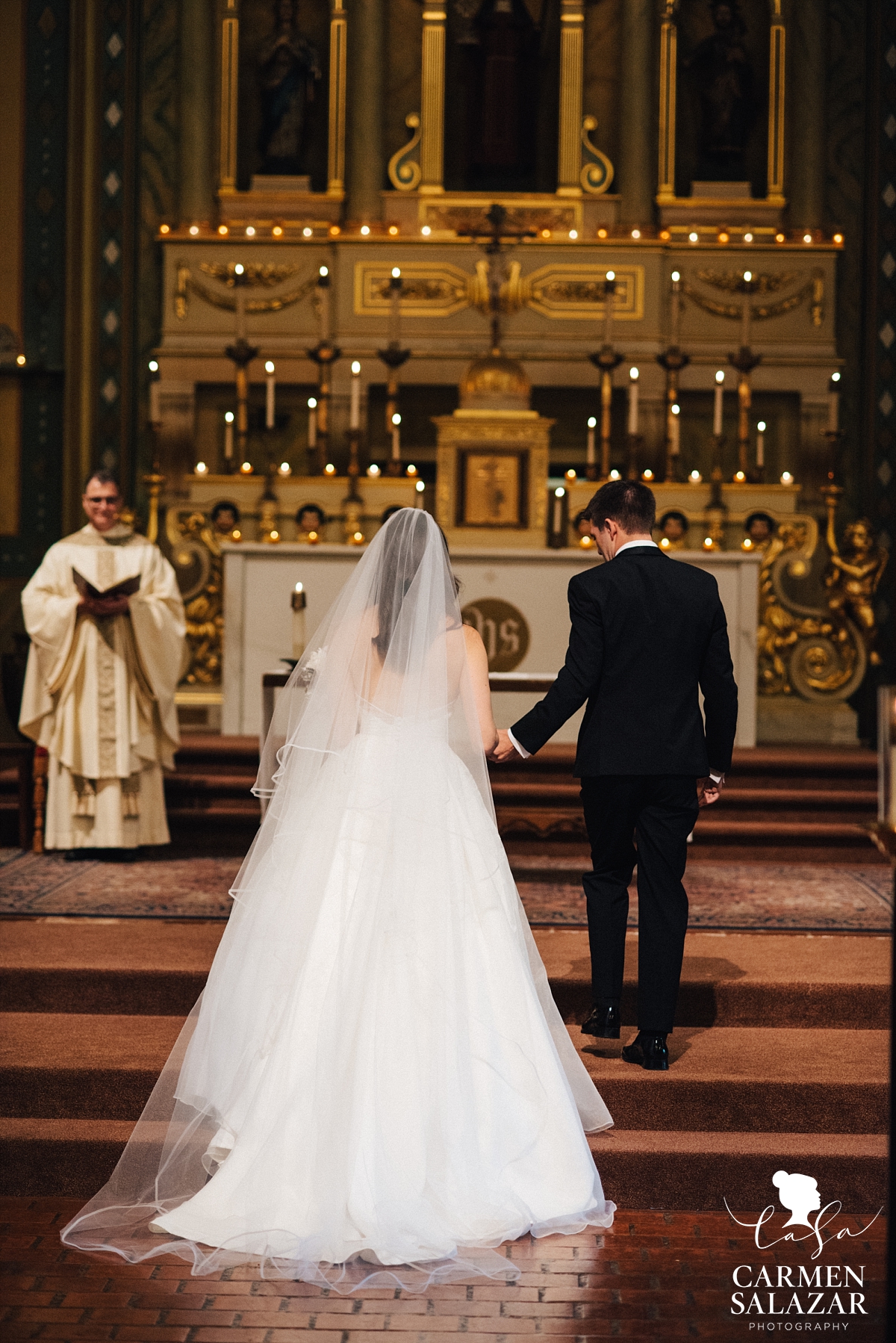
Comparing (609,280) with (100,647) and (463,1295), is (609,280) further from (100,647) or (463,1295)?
(463,1295)

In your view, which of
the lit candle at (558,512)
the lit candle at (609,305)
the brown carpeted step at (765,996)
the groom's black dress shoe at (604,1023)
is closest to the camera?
the groom's black dress shoe at (604,1023)

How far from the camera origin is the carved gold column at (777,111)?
1055 cm

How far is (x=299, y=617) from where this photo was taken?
7.19 m

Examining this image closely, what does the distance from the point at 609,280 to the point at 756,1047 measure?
5.96 m

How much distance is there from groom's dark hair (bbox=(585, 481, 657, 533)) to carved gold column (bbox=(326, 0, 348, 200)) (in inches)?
282

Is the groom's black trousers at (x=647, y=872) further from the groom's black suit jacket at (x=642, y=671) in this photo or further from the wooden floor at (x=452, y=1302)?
the wooden floor at (x=452, y=1302)

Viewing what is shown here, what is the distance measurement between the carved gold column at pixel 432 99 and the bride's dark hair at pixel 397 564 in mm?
7365

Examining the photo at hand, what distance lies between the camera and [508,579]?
839 cm

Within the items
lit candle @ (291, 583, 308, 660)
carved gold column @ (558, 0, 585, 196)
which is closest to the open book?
lit candle @ (291, 583, 308, 660)

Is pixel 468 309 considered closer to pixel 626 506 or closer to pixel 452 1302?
pixel 626 506

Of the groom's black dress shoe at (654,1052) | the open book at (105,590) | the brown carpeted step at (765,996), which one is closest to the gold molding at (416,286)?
the open book at (105,590)

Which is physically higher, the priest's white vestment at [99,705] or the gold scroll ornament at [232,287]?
the gold scroll ornament at [232,287]

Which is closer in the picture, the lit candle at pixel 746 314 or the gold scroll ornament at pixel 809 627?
the gold scroll ornament at pixel 809 627

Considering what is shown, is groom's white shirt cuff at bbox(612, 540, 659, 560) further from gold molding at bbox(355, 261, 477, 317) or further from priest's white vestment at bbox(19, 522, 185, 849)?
gold molding at bbox(355, 261, 477, 317)
